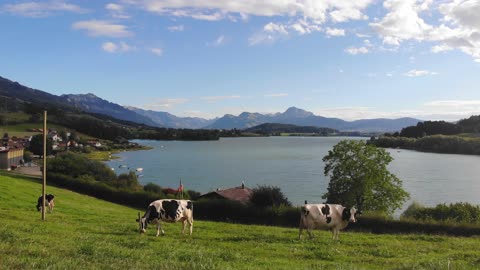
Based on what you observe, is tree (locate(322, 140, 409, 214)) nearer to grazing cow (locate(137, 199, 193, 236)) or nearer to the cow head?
the cow head

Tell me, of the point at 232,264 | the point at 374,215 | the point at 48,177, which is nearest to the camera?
the point at 232,264

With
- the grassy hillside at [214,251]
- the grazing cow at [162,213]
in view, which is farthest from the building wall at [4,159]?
the grazing cow at [162,213]

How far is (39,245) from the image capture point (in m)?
12.2

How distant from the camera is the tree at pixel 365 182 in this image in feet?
166

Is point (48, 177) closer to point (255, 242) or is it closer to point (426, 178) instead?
point (255, 242)

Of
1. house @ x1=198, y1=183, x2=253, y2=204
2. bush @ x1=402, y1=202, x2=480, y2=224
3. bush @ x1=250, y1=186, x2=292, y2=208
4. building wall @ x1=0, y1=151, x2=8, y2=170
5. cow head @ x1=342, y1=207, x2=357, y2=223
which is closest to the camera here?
cow head @ x1=342, y1=207, x2=357, y2=223

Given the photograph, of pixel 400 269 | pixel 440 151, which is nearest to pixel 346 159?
pixel 400 269

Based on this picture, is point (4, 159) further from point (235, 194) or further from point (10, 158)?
point (235, 194)

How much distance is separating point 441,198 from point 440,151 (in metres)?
130

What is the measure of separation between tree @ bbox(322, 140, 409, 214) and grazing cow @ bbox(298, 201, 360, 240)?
32121 mm

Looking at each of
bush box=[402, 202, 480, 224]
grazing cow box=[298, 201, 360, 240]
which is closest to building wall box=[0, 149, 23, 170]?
bush box=[402, 202, 480, 224]

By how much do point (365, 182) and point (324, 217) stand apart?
112ft

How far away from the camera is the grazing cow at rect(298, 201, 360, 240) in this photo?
18562 mm

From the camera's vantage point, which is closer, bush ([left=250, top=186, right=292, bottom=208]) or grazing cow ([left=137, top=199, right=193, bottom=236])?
grazing cow ([left=137, top=199, right=193, bottom=236])
